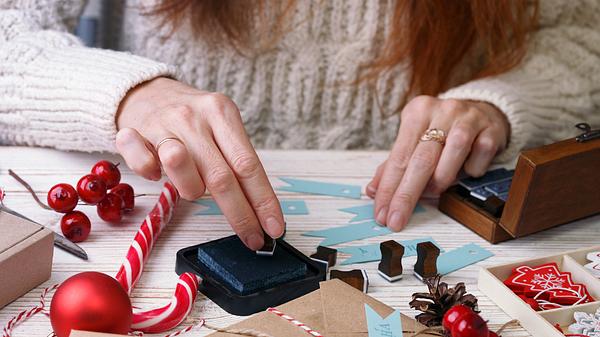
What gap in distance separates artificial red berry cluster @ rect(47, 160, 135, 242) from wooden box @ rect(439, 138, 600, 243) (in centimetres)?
49

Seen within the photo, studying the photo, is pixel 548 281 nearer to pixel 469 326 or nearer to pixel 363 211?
pixel 469 326

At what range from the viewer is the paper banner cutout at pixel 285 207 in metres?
1.09

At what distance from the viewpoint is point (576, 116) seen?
1422 millimetres

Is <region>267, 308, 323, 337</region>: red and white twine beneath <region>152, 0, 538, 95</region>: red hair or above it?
beneath

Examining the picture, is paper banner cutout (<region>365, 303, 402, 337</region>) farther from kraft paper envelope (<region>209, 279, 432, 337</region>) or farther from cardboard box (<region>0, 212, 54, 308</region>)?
cardboard box (<region>0, 212, 54, 308</region>)

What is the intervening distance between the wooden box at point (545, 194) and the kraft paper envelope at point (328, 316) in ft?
0.96

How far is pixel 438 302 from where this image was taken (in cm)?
83

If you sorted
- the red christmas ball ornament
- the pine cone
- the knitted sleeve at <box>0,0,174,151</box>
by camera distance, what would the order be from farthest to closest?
the knitted sleeve at <box>0,0,174,151</box> → the pine cone → the red christmas ball ornament

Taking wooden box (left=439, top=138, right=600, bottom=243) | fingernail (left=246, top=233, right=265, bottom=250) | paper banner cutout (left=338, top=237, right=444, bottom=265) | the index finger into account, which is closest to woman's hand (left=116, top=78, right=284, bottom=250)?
fingernail (left=246, top=233, right=265, bottom=250)

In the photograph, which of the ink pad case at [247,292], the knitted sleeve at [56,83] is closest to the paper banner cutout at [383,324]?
the ink pad case at [247,292]

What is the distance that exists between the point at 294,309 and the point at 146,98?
476 millimetres

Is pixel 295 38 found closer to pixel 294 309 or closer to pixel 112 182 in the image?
pixel 112 182

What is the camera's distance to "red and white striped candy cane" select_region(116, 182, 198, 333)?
797 mm

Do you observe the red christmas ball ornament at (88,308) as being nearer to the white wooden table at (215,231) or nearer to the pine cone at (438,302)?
the white wooden table at (215,231)
